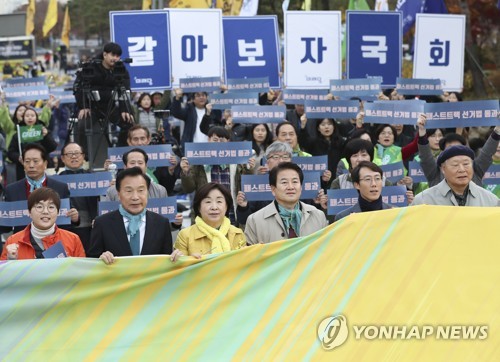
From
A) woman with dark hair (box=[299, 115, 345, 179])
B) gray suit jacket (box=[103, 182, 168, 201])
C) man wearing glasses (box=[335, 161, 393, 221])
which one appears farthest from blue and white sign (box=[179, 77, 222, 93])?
man wearing glasses (box=[335, 161, 393, 221])

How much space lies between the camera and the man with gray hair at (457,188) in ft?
24.2

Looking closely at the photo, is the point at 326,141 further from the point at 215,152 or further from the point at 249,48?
the point at 249,48

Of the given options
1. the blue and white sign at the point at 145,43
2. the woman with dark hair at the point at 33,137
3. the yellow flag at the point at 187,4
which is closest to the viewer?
the woman with dark hair at the point at 33,137

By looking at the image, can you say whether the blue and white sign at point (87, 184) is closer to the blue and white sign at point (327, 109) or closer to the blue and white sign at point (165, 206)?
Result: the blue and white sign at point (165, 206)

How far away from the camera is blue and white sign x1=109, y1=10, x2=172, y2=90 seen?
13.6m

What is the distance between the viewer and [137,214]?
7.12 metres

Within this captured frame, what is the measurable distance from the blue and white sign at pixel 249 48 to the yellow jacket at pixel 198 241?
762cm

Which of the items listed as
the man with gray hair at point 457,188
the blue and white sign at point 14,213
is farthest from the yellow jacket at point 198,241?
the blue and white sign at point 14,213

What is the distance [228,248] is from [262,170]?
10.2ft

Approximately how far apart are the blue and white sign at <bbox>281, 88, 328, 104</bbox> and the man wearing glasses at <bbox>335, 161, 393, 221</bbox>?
5.33m

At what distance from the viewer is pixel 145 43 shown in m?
13.6

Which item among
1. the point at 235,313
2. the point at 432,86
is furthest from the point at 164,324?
the point at 432,86

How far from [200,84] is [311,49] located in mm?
1806

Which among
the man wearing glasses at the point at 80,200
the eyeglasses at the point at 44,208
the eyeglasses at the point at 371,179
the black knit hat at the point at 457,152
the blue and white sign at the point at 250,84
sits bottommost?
the man wearing glasses at the point at 80,200
